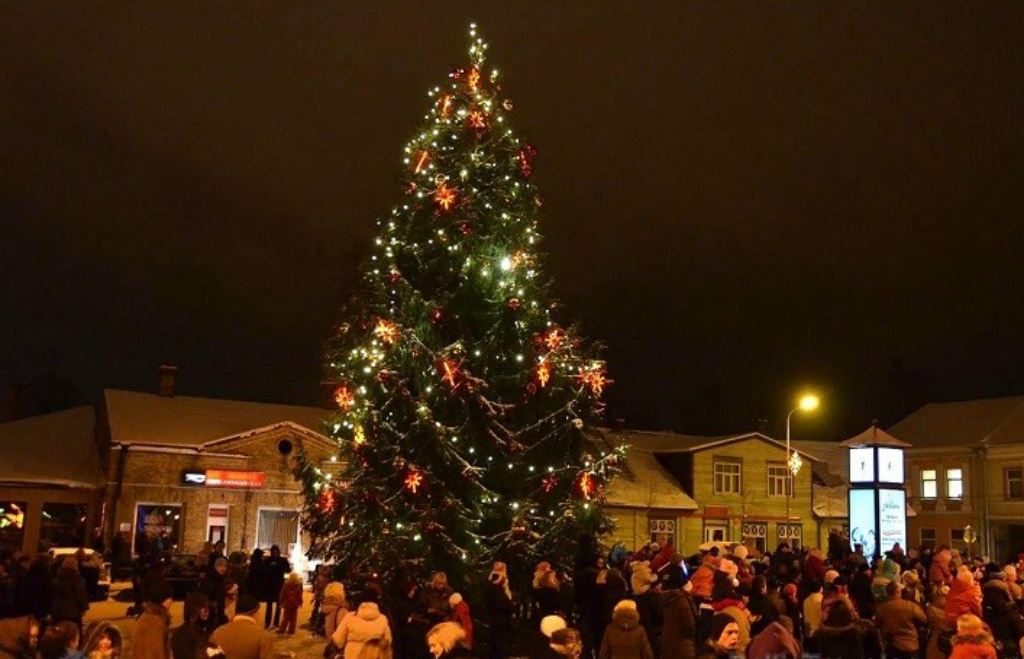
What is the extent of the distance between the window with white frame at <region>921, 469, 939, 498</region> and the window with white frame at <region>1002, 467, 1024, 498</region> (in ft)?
12.3

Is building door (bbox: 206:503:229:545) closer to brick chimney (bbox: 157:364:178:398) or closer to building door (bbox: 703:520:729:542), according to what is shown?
brick chimney (bbox: 157:364:178:398)

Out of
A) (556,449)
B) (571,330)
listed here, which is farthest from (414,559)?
(571,330)

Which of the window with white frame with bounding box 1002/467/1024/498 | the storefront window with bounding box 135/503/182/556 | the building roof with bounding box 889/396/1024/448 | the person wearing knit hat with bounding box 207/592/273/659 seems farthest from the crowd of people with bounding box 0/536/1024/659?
the building roof with bounding box 889/396/1024/448

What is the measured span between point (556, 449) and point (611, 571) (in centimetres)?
387

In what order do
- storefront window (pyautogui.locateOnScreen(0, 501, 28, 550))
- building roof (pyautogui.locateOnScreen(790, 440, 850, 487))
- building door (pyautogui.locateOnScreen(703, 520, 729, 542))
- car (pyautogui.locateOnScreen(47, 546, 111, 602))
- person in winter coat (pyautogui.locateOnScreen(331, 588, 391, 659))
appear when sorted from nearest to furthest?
person in winter coat (pyautogui.locateOnScreen(331, 588, 391, 659)) → car (pyautogui.locateOnScreen(47, 546, 111, 602)) → storefront window (pyautogui.locateOnScreen(0, 501, 28, 550)) → building door (pyautogui.locateOnScreen(703, 520, 729, 542)) → building roof (pyautogui.locateOnScreen(790, 440, 850, 487))

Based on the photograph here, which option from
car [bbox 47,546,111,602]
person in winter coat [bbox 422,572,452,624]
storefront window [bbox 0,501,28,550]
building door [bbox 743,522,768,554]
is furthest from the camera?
building door [bbox 743,522,768,554]

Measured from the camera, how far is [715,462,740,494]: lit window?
1905 inches

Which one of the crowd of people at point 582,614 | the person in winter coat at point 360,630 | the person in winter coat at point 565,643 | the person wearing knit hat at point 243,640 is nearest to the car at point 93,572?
the crowd of people at point 582,614

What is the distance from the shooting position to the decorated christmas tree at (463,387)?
Answer: 56.9 ft

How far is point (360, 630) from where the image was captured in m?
10.5

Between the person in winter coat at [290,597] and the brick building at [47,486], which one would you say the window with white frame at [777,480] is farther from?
the person in winter coat at [290,597]

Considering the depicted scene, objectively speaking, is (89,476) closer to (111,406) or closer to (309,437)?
(111,406)

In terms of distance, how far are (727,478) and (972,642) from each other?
39407 millimetres

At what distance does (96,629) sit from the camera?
8.66 metres
